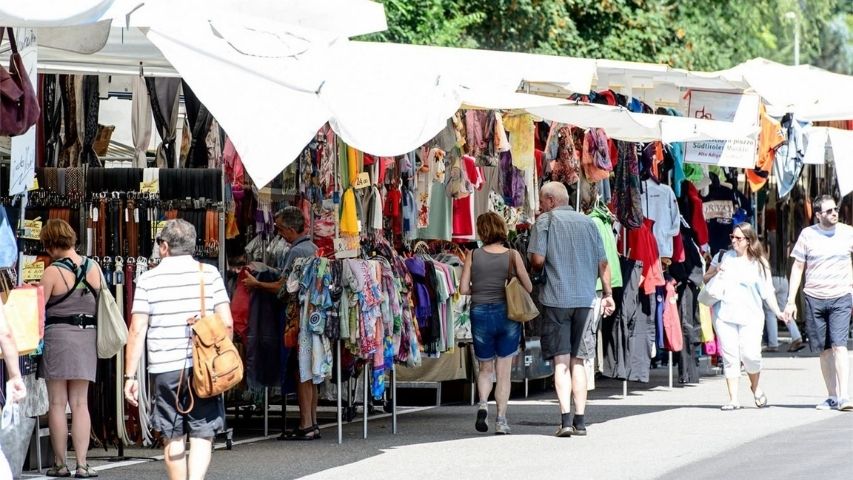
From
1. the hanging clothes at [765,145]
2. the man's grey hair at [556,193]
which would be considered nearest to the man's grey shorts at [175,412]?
the man's grey hair at [556,193]

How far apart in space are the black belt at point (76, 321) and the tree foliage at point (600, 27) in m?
17.4

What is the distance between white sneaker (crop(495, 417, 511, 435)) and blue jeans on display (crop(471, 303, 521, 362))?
0.52 m

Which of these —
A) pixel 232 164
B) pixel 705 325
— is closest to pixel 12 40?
pixel 232 164

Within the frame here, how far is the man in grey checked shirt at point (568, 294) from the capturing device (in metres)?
13.1

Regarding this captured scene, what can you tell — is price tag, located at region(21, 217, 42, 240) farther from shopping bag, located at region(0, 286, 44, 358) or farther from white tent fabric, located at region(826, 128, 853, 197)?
white tent fabric, located at region(826, 128, 853, 197)

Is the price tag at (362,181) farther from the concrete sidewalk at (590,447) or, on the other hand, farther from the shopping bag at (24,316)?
the shopping bag at (24,316)

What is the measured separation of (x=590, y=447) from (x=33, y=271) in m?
4.39

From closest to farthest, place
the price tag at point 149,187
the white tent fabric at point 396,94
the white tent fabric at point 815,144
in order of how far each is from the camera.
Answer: the white tent fabric at point 396,94, the price tag at point 149,187, the white tent fabric at point 815,144

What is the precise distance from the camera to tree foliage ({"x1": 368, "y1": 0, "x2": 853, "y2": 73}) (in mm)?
29547

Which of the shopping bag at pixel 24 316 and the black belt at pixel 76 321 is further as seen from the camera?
the black belt at pixel 76 321

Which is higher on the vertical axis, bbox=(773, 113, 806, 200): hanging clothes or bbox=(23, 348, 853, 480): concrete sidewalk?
bbox=(773, 113, 806, 200): hanging clothes

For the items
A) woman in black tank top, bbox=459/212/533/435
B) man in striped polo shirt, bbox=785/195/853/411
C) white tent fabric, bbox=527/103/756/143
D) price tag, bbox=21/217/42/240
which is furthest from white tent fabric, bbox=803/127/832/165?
price tag, bbox=21/217/42/240

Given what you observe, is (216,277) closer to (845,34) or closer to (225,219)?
(225,219)

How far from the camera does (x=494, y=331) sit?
44.5 feet
